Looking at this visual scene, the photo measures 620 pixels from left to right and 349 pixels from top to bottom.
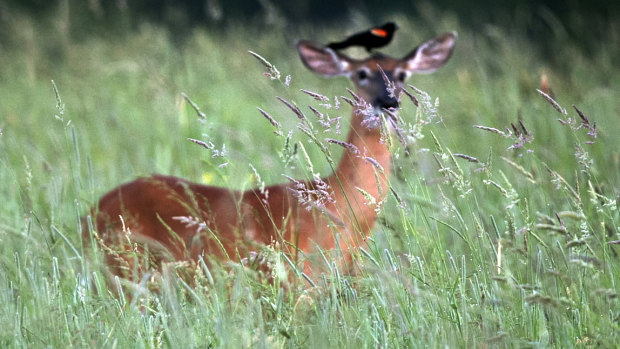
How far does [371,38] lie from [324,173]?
0.62m

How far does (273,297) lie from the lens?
2.33 metres

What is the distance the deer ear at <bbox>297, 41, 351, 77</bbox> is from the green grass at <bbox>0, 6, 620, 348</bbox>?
0.45 meters

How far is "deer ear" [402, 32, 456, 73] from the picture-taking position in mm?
4164

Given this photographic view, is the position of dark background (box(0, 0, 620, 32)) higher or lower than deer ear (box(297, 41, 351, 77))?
lower

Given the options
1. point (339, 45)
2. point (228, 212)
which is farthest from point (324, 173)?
point (228, 212)

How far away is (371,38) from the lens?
4027 millimetres

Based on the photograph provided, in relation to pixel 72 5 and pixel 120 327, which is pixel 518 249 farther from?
pixel 72 5

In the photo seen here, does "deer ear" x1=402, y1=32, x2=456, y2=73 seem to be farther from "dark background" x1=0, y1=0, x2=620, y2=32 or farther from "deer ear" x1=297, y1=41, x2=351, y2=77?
"dark background" x1=0, y1=0, x2=620, y2=32

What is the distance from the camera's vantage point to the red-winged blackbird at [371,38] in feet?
12.8

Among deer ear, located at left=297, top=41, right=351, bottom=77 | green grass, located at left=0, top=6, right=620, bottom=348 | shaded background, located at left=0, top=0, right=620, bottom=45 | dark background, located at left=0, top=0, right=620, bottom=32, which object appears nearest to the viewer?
green grass, located at left=0, top=6, right=620, bottom=348

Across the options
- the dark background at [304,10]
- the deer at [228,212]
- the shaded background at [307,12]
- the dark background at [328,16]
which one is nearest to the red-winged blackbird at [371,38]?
the deer at [228,212]

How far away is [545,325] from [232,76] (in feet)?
21.4

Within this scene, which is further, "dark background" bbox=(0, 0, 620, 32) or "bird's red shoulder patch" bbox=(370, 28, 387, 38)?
"dark background" bbox=(0, 0, 620, 32)

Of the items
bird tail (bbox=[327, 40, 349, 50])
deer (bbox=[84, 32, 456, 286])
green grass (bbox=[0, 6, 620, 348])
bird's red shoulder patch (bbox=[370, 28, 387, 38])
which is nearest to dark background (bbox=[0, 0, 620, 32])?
green grass (bbox=[0, 6, 620, 348])
